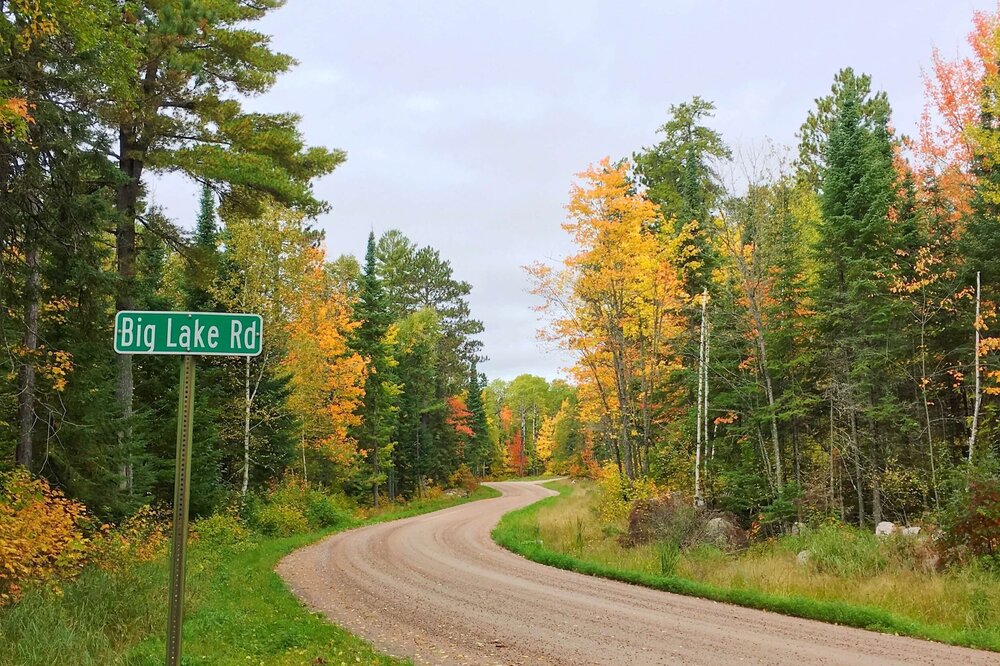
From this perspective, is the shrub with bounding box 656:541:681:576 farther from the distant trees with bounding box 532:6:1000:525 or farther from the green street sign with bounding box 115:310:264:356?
the green street sign with bounding box 115:310:264:356

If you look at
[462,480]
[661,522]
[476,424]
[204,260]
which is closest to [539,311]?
[661,522]

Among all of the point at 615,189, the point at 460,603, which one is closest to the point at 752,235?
the point at 615,189

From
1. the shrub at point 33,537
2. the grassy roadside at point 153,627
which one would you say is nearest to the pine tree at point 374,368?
the grassy roadside at point 153,627

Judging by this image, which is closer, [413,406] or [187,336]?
[187,336]

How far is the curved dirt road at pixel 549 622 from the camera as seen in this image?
7488mm

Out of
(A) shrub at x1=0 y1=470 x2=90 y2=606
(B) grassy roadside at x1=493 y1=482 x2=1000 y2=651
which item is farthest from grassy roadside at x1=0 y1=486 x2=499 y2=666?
(B) grassy roadside at x1=493 y1=482 x2=1000 y2=651

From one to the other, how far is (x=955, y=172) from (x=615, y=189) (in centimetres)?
1126

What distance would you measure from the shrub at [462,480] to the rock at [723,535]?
31073 millimetres

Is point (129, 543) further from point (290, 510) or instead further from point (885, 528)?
point (885, 528)

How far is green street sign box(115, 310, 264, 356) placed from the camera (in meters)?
4.02

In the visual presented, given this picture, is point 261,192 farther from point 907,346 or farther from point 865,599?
point 907,346

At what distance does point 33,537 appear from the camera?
8172 mm

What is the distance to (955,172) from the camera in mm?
20062

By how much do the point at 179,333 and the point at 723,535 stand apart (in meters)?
16.3
